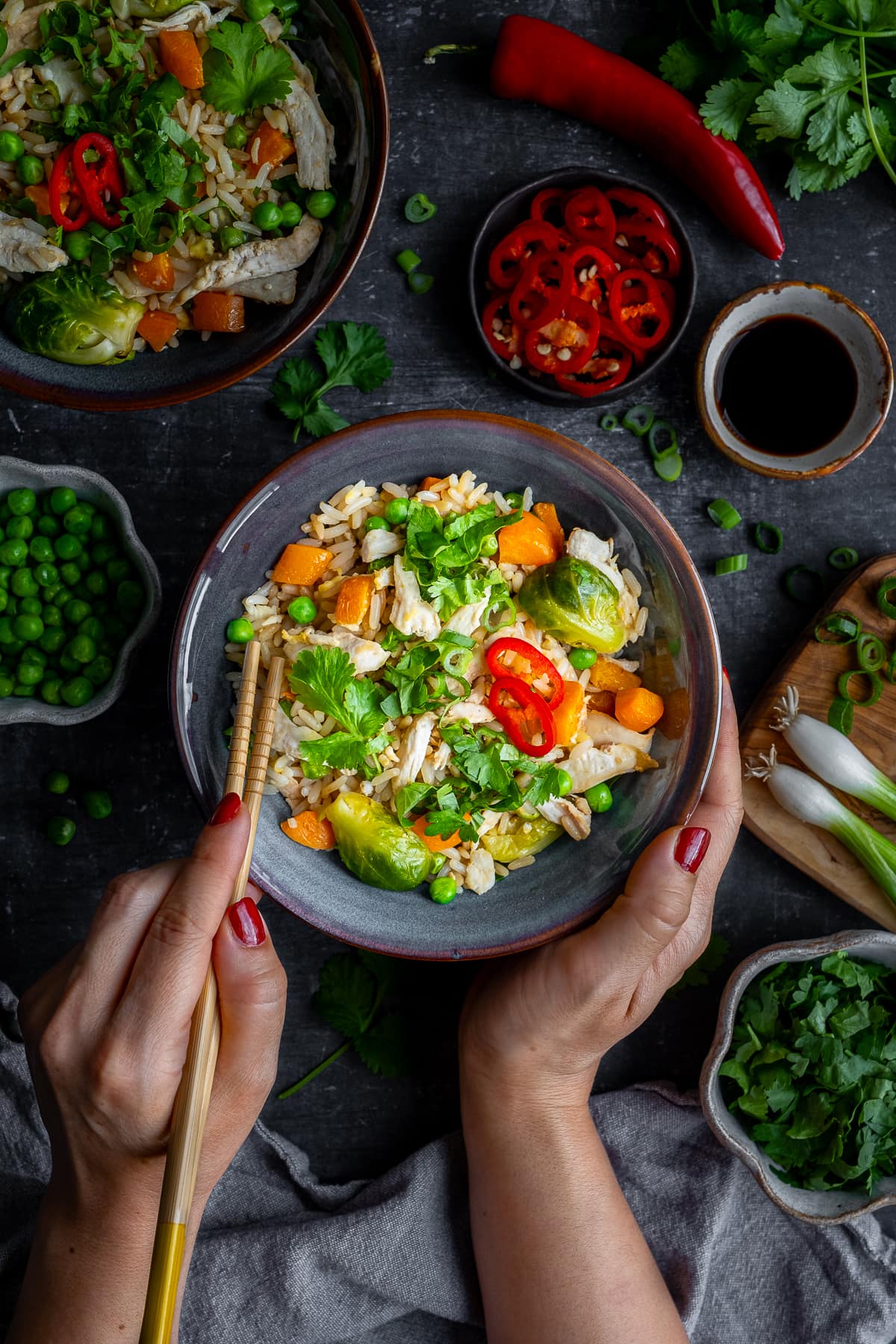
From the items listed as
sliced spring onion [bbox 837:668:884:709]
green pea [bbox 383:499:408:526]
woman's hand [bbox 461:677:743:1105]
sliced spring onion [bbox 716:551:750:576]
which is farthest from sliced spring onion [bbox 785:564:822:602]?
green pea [bbox 383:499:408:526]

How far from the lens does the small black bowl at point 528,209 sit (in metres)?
3.13

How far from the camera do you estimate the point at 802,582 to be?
3473 millimetres

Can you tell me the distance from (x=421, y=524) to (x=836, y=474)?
1619 millimetres

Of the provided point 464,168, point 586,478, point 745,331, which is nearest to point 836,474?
point 745,331

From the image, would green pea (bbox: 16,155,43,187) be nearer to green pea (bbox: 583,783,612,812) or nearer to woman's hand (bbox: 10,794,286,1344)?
woman's hand (bbox: 10,794,286,1344)

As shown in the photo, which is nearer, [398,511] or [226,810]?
[226,810]

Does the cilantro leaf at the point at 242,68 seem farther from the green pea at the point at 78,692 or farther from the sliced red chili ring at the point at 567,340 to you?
the green pea at the point at 78,692

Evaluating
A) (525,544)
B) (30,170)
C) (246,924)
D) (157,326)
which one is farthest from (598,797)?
(30,170)

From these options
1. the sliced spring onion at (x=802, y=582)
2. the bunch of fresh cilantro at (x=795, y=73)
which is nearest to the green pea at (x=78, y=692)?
the sliced spring onion at (x=802, y=582)

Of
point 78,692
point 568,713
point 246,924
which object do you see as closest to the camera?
point 246,924

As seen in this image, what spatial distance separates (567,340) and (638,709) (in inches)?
47.2

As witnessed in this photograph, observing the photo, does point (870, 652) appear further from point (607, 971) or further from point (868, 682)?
point (607, 971)

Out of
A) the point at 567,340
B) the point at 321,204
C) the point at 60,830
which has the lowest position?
the point at 60,830

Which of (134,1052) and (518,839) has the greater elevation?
(518,839)
